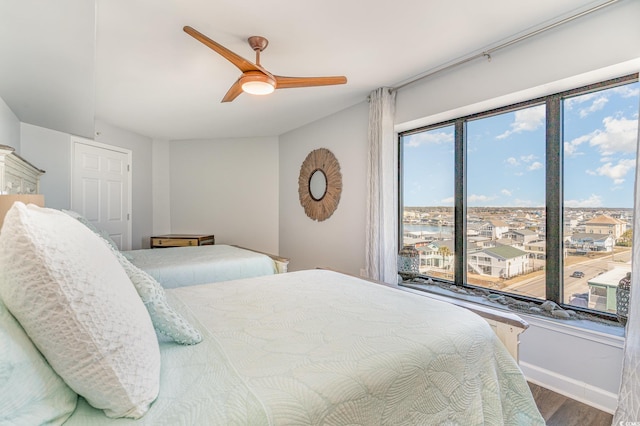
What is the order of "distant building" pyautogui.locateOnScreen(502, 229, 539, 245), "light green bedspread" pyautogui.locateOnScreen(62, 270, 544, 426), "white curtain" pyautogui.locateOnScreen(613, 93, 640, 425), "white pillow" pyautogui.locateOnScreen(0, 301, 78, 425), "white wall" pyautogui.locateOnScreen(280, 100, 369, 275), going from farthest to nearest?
1. "white wall" pyautogui.locateOnScreen(280, 100, 369, 275)
2. "distant building" pyautogui.locateOnScreen(502, 229, 539, 245)
3. "white curtain" pyautogui.locateOnScreen(613, 93, 640, 425)
4. "light green bedspread" pyautogui.locateOnScreen(62, 270, 544, 426)
5. "white pillow" pyautogui.locateOnScreen(0, 301, 78, 425)

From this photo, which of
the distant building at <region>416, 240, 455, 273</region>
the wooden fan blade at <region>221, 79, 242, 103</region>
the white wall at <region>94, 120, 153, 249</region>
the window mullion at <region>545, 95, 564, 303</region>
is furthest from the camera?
the white wall at <region>94, 120, 153, 249</region>

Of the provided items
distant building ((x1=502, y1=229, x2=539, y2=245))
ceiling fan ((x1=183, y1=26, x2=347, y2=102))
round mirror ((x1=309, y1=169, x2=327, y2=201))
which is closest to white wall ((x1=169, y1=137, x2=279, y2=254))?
round mirror ((x1=309, y1=169, x2=327, y2=201))

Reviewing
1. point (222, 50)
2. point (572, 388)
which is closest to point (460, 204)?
point (572, 388)

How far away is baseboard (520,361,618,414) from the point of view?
5.90 ft

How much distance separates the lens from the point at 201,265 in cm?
256

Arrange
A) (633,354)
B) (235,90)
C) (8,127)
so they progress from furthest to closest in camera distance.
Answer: (8,127), (235,90), (633,354)

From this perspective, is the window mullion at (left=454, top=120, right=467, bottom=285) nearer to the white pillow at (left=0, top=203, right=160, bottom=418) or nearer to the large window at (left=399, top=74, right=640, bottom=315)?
the large window at (left=399, top=74, right=640, bottom=315)

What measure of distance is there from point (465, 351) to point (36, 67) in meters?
2.74

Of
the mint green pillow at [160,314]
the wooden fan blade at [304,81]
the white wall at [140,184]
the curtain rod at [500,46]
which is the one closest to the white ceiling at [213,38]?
the curtain rod at [500,46]

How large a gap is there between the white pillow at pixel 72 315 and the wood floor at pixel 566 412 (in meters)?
2.12

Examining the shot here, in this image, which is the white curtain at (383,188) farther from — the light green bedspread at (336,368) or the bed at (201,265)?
the light green bedspread at (336,368)

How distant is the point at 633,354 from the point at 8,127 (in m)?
4.49

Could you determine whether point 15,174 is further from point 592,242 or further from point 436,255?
point 592,242

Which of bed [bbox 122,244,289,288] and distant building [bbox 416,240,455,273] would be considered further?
distant building [bbox 416,240,455,273]
